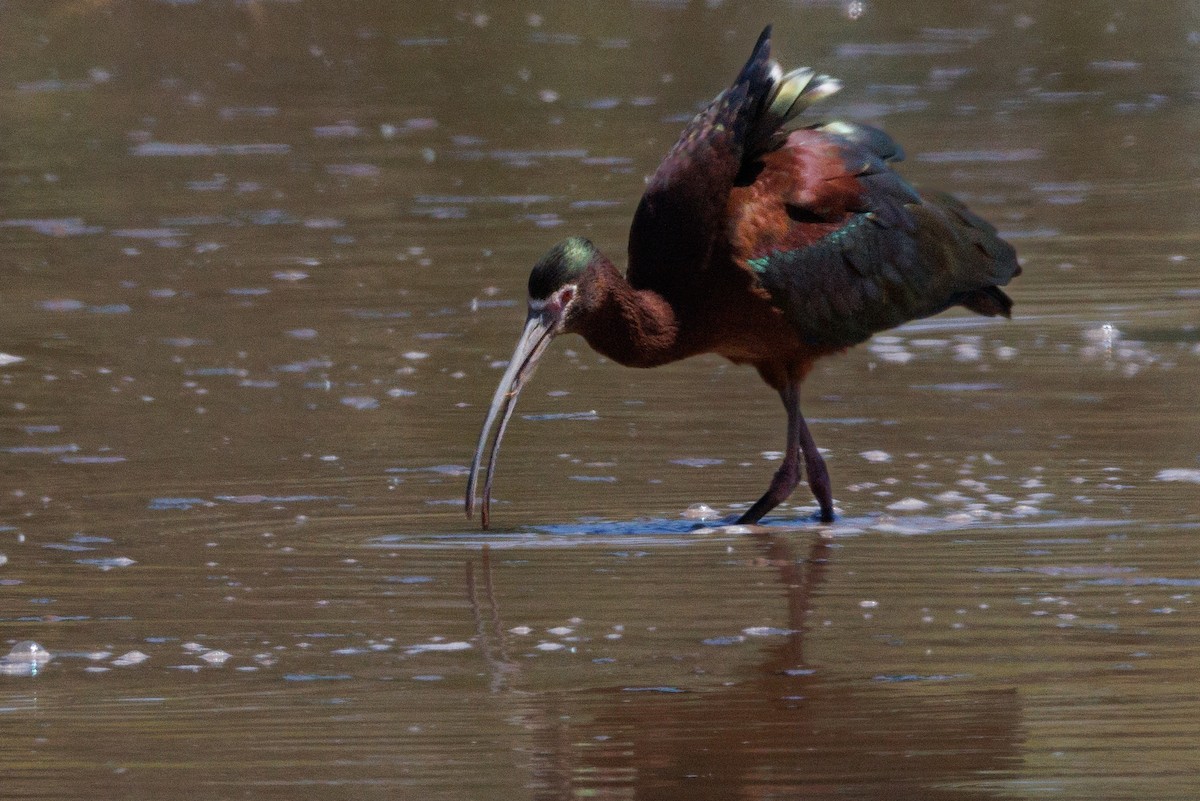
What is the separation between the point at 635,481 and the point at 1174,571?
6.75 feet

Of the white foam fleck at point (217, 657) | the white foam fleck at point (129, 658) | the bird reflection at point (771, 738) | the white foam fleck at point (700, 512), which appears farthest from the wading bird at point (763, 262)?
the bird reflection at point (771, 738)

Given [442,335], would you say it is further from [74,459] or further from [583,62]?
[583,62]

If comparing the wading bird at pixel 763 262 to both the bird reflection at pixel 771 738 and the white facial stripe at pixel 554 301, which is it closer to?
the white facial stripe at pixel 554 301

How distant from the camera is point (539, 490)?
320 inches

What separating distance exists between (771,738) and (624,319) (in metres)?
2.41

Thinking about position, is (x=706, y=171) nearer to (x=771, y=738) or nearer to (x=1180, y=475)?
(x=1180, y=475)

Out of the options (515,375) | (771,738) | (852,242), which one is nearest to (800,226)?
(852,242)

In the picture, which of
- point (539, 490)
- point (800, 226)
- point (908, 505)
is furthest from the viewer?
point (539, 490)

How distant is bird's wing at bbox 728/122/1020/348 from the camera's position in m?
7.85

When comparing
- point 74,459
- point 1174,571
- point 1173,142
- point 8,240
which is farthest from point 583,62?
point 1174,571

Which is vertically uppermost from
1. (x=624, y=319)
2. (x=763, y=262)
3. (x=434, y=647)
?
(x=763, y=262)

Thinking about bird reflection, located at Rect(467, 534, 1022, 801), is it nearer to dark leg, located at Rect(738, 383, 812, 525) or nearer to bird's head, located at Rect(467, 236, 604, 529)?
bird's head, located at Rect(467, 236, 604, 529)

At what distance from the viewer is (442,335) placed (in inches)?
413

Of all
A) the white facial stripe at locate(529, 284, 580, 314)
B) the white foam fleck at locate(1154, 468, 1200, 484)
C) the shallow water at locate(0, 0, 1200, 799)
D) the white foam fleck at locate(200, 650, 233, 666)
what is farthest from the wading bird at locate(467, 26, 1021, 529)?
the white foam fleck at locate(200, 650, 233, 666)
